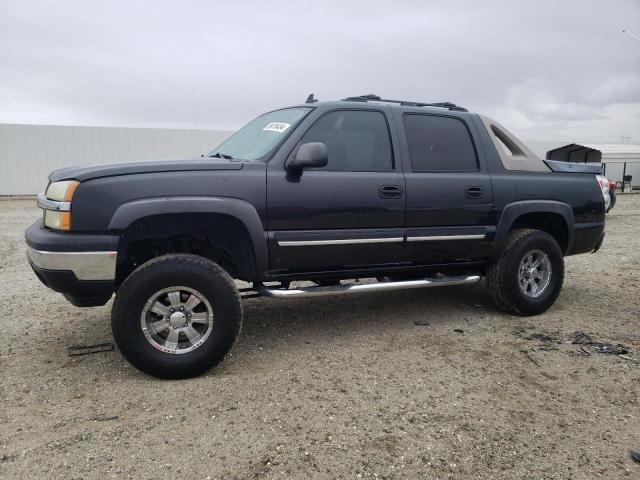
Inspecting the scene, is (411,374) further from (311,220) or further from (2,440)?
(2,440)

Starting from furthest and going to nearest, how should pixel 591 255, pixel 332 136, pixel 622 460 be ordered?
pixel 591 255
pixel 332 136
pixel 622 460

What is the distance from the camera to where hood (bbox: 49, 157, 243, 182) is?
3.13 metres

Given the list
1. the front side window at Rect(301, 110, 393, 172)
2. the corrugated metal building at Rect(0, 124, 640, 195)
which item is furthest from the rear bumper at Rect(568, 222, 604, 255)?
the corrugated metal building at Rect(0, 124, 640, 195)

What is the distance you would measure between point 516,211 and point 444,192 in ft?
2.69

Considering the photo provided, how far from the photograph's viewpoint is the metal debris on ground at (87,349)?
366 cm

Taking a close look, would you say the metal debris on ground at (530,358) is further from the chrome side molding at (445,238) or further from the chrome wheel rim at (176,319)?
the chrome wheel rim at (176,319)

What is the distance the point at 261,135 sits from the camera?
4020mm

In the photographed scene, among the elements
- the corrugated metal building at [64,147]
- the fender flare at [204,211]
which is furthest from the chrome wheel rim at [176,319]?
the corrugated metal building at [64,147]

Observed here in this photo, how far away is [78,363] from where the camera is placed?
351 centimetres

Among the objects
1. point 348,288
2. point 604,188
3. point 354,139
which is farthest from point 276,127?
point 604,188

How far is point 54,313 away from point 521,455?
4157 mm

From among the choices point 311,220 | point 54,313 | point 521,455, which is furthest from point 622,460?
point 54,313

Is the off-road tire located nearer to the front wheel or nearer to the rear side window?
the rear side window

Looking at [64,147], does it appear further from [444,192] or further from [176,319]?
[444,192]
